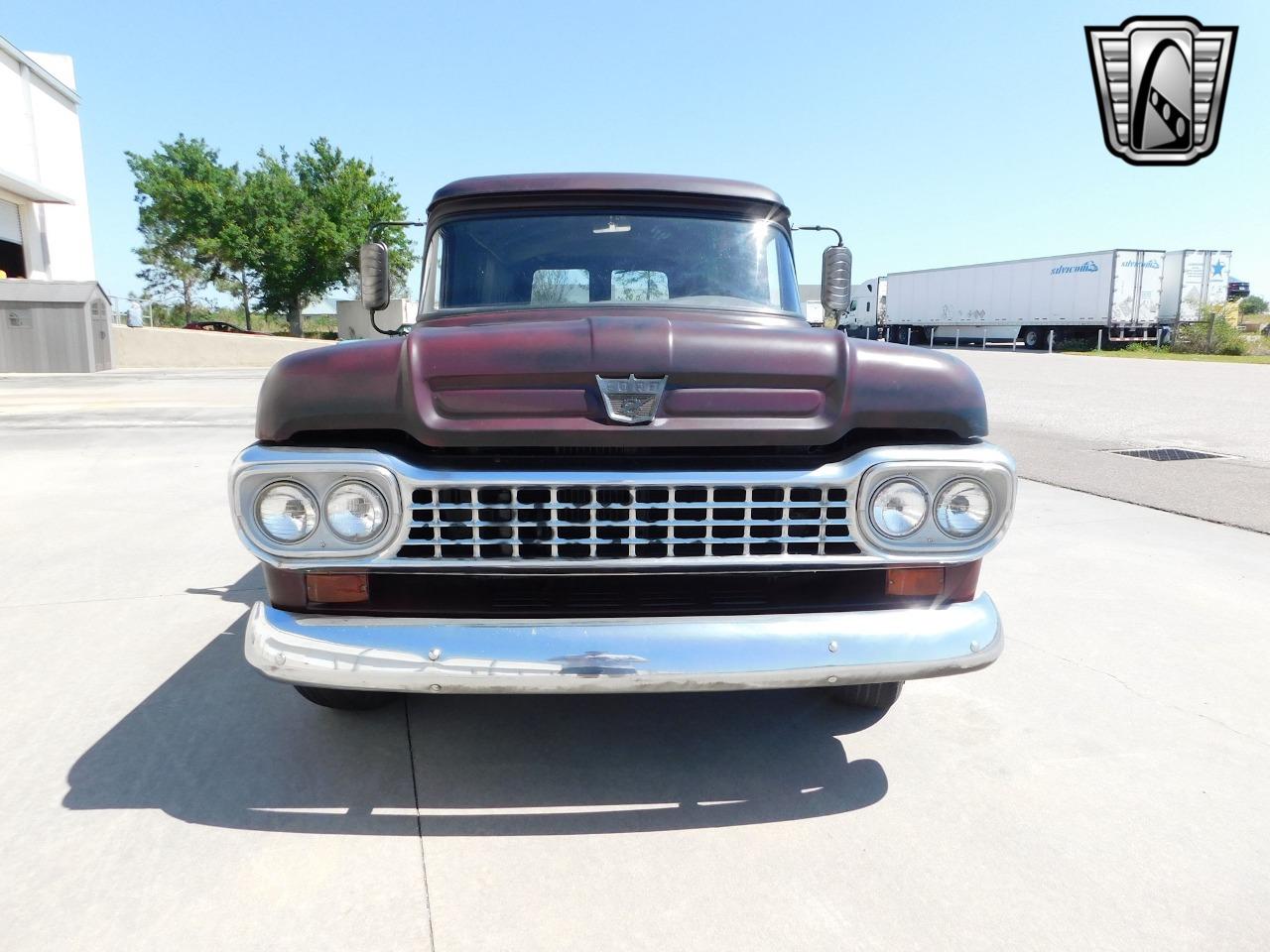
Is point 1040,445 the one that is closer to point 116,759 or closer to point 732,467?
point 732,467

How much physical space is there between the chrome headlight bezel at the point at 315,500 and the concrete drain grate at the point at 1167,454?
849 centimetres

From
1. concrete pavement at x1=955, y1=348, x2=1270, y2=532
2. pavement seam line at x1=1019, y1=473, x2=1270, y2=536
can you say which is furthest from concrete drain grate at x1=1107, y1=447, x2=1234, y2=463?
pavement seam line at x1=1019, y1=473, x2=1270, y2=536

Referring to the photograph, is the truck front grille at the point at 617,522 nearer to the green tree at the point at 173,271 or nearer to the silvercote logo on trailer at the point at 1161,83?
the silvercote logo on trailer at the point at 1161,83

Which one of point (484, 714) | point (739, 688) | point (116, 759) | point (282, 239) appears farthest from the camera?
point (282, 239)

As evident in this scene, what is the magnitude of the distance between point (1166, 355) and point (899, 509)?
35396 millimetres

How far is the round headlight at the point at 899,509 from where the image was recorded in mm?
2322

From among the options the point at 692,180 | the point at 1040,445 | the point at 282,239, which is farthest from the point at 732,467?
the point at 282,239

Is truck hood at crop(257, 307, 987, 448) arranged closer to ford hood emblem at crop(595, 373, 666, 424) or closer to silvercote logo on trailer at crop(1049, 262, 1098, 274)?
ford hood emblem at crop(595, 373, 666, 424)

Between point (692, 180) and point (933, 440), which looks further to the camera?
point (692, 180)

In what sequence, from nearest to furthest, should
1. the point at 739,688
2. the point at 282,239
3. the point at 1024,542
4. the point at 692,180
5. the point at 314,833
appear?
the point at 739,688, the point at 314,833, the point at 692,180, the point at 1024,542, the point at 282,239

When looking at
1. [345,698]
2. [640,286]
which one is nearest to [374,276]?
[640,286]

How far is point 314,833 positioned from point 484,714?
0.77m

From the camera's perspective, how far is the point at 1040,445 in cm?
964

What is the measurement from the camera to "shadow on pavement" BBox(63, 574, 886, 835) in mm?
2428
